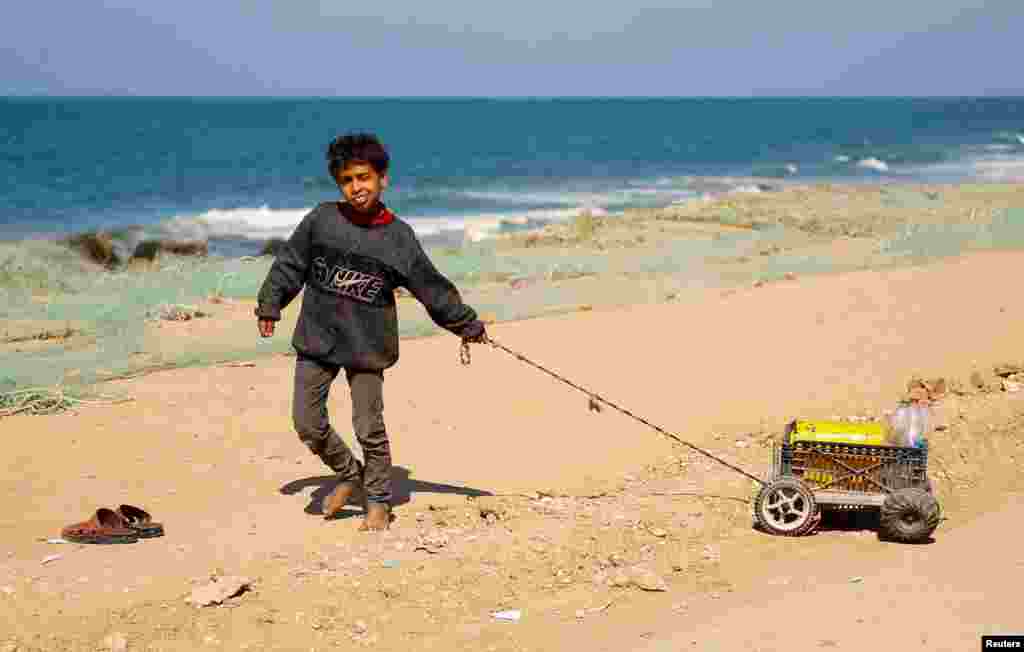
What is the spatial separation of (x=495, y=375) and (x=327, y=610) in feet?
10.9

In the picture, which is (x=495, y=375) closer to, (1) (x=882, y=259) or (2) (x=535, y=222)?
(1) (x=882, y=259)

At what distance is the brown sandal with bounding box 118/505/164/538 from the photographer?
5203 millimetres

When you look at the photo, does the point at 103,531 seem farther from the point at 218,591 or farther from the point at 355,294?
the point at 355,294

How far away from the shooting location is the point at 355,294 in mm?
5086

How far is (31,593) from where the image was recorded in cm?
459

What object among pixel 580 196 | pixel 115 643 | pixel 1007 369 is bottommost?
pixel 115 643

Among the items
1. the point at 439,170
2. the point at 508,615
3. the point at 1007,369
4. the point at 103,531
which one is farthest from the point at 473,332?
the point at 439,170

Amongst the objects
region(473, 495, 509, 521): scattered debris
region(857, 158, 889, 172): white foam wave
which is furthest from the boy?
region(857, 158, 889, 172): white foam wave

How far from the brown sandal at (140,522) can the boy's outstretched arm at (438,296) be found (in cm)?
149

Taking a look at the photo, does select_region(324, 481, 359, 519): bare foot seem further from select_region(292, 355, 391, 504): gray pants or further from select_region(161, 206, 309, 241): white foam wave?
select_region(161, 206, 309, 241): white foam wave

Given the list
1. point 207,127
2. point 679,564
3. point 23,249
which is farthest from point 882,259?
point 207,127

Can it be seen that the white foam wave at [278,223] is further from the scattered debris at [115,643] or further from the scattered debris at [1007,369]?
the scattered debris at [115,643]

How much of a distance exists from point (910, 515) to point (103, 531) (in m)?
3.39

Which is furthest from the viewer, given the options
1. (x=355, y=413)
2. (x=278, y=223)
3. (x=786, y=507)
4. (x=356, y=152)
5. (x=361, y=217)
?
(x=278, y=223)
